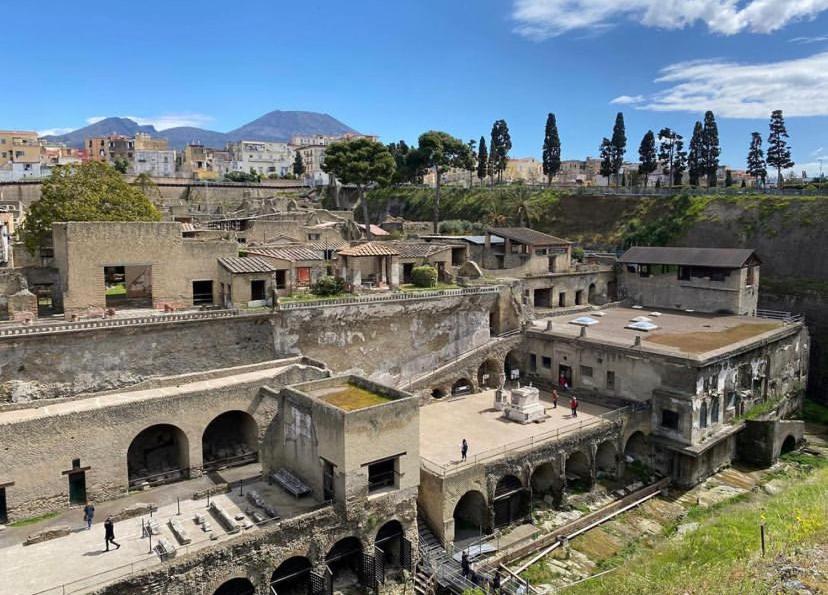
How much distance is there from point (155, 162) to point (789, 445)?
378ft

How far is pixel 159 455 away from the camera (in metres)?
26.6

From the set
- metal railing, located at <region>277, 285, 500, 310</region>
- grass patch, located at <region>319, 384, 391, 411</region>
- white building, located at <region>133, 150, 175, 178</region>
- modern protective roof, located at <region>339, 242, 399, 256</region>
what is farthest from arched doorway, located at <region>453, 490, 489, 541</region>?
white building, located at <region>133, 150, 175, 178</region>

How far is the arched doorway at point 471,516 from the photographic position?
26.2 metres

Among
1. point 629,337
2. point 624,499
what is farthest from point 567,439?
point 629,337

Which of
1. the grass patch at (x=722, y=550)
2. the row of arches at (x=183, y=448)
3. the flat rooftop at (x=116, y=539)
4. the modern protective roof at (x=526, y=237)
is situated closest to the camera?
the flat rooftop at (x=116, y=539)

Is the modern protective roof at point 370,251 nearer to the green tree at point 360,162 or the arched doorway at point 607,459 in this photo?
the arched doorway at point 607,459

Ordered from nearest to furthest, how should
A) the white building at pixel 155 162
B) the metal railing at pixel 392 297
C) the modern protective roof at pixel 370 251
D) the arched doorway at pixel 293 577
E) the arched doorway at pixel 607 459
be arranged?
the arched doorway at pixel 293 577, the arched doorway at pixel 607 459, the metal railing at pixel 392 297, the modern protective roof at pixel 370 251, the white building at pixel 155 162

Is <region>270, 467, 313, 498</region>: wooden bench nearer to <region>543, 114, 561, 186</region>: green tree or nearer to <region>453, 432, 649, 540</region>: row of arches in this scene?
<region>453, 432, 649, 540</region>: row of arches

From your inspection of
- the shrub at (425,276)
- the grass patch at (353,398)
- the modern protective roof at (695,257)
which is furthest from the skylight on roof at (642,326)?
the grass patch at (353,398)

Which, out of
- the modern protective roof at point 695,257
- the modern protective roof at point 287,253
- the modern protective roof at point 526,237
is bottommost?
the modern protective roof at point 695,257

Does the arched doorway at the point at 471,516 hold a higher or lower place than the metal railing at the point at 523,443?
lower

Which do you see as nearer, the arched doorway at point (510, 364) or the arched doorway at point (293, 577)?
the arched doorway at point (293, 577)

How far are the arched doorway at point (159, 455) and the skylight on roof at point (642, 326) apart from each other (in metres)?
26.6

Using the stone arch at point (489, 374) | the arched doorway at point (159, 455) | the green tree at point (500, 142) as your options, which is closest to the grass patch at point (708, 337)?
the stone arch at point (489, 374)
